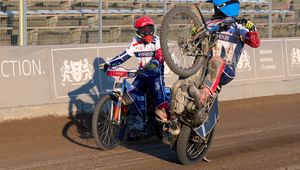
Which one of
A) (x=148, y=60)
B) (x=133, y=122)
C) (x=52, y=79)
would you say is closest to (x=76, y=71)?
(x=52, y=79)

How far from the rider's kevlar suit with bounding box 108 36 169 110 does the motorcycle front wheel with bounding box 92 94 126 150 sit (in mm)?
529

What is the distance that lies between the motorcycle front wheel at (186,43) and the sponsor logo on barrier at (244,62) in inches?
303

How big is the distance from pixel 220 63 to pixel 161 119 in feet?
3.53

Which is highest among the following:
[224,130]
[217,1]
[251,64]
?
[217,1]

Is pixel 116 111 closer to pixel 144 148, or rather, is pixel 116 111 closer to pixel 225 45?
pixel 144 148

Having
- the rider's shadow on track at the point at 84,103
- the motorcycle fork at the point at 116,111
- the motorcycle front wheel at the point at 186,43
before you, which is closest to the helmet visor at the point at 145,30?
the motorcycle fork at the point at 116,111

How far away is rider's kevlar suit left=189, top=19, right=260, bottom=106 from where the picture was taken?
7.86m

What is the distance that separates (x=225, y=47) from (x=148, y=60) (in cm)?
141

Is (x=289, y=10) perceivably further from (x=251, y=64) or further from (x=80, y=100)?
(x=80, y=100)

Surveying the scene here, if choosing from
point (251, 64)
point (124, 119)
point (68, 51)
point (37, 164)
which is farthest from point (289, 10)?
point (37, 164)

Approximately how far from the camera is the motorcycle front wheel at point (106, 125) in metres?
8.66

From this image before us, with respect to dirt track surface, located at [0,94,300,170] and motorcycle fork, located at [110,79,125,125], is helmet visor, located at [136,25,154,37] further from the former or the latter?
dirt track surface, located at [0,94,300,170]

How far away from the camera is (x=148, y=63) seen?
29.7 ft

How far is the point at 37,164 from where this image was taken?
322 inches
